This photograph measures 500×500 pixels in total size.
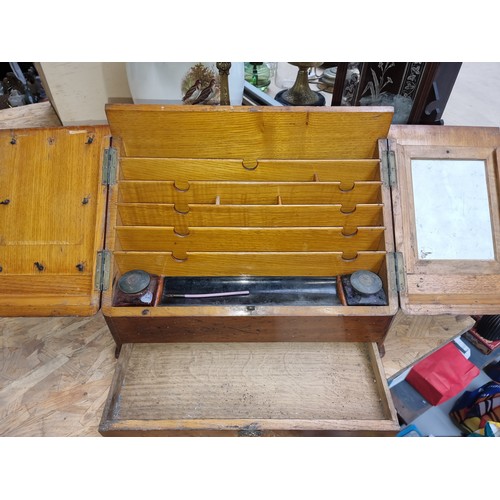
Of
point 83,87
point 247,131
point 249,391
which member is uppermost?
point 247,131

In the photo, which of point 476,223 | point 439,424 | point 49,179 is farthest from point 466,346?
point 49,179

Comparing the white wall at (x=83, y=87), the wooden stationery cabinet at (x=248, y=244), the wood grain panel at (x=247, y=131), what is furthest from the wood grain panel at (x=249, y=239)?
the white wall at (x=83, y=87)

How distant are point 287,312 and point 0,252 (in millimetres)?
833

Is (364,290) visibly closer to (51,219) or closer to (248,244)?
(248,244)

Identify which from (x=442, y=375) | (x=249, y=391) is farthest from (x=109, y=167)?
(x=442, y=375)

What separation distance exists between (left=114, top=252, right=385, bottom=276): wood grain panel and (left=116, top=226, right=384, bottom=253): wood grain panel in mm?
33

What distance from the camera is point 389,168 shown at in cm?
119

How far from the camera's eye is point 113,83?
1.80 metres

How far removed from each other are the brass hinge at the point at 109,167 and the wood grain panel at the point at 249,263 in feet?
0.72

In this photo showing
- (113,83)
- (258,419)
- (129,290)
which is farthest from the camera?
(113,83)

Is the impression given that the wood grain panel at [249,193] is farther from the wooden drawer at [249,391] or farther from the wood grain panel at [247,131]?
the wooden drawer at [249,391]

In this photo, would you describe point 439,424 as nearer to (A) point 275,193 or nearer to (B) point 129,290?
(A) point 275,193

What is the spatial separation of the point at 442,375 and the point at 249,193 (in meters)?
1.14

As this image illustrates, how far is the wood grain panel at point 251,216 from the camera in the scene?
1.19 m
